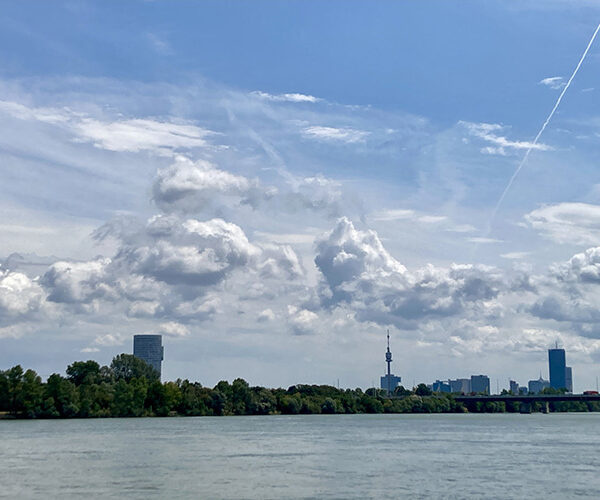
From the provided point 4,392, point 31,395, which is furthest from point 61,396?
point 4,392

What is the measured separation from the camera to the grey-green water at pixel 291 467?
6156cm

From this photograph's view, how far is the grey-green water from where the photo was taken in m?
61.6

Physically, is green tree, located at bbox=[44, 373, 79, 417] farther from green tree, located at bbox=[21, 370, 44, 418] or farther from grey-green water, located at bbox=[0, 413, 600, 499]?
grey-green water, located at bbox=[0, 413, 600, 499]

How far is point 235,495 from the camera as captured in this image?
59094mm

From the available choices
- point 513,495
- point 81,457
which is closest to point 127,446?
point 81,457

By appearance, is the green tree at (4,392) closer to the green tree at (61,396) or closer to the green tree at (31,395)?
the green tree at (31,395)

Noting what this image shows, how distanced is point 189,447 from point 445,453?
31.5 metres

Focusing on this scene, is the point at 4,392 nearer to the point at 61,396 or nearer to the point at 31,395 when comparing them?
the point at 31,395

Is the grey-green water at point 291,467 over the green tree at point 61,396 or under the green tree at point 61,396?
under

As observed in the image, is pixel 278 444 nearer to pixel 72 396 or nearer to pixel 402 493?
pixel 402 493

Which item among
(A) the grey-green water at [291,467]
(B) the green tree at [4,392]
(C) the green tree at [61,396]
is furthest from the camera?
(C) the green tree at [61,396]

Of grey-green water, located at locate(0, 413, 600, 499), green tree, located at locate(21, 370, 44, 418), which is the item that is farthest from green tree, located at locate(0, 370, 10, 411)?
grey-green water, located at locate(0, 413, 600, 499)

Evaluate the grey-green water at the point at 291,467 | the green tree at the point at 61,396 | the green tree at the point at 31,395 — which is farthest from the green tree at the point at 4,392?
the grey-green water at the point at 291,467

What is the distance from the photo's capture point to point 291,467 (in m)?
78.8
